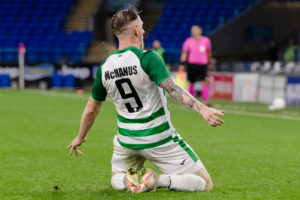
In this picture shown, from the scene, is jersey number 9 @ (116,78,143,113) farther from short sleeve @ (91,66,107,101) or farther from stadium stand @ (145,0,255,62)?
stadium stand @ (145,0,255,62)

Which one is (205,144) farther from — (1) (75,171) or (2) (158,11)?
(2) (158,11)

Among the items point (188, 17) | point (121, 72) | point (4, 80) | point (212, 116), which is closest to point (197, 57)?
point (4, 80)

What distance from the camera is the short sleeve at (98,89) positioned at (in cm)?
586

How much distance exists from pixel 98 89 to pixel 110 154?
310cm

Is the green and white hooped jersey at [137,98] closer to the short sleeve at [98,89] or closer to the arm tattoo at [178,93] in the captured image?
the short sleeve at [98,89]

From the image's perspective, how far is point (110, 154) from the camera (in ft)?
29.2

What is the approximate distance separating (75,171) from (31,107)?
10466 mm

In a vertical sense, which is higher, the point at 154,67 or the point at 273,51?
the point at 154,67

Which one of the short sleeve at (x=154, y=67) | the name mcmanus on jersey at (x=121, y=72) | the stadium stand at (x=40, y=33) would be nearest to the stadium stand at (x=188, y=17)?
the stadium stand at (x=40, y=33)

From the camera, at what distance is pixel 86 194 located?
596 cm

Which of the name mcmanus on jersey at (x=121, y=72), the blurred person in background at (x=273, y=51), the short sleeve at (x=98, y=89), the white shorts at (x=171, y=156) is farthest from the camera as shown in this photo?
the blurred person in background at (x=273, y=51)

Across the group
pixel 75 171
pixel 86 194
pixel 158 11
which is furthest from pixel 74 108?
pixel 158 11

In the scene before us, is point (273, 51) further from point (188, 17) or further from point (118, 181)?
point (118, 181)

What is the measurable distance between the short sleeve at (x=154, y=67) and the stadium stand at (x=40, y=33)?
24.4 m
